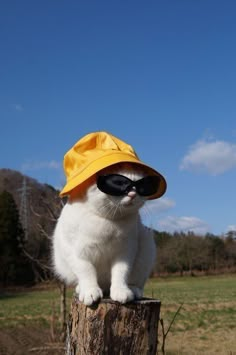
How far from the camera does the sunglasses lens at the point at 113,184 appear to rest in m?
2.04

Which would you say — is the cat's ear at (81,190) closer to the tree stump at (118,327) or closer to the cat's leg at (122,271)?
the cat's leg at (122,271)

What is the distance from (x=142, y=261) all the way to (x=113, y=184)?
59 cm

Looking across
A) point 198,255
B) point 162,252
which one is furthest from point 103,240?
point 198,255

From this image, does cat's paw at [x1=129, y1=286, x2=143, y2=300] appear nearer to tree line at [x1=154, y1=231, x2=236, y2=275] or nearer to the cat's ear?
the cat's ear

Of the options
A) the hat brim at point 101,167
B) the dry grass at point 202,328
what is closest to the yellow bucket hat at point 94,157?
the hat brim at point 101,167

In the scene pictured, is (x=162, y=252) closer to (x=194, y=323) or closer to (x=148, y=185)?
(x=194, y=323)

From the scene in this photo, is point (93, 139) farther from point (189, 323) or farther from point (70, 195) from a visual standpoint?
point (189, 323)

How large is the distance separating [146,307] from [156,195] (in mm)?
580

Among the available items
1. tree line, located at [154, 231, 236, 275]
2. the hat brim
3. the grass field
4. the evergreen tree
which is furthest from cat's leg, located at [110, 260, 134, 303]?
tree line, located at [154, 231, 236, 275]

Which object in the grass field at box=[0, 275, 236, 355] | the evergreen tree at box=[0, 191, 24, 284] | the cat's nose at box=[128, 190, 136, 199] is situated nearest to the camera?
the cat's nose at box=[128, 190, 136, 199]

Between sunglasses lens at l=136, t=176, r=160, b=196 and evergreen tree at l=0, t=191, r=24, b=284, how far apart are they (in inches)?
1085

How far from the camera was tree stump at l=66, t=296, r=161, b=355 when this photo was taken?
2.11m

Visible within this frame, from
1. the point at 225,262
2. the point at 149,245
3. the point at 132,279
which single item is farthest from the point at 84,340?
the point at 225,262

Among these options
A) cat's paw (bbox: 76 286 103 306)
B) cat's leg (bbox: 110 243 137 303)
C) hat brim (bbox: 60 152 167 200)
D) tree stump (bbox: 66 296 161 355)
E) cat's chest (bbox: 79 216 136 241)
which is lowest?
tree stump (bbox: 66 296 161 355)
